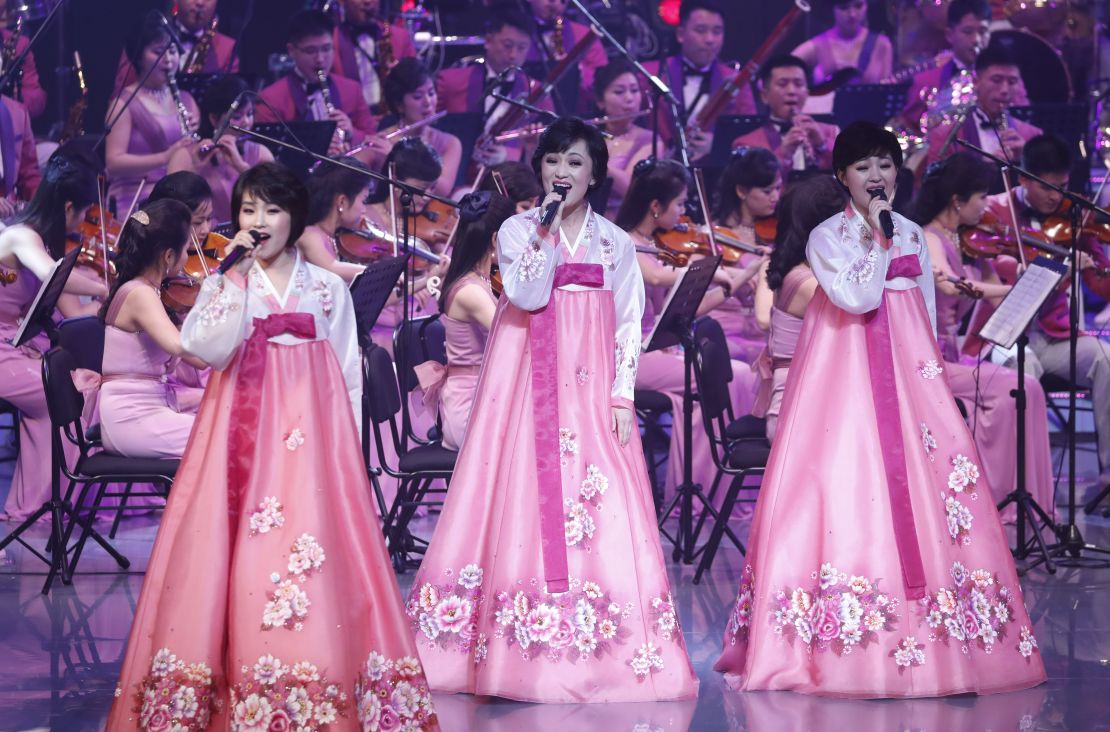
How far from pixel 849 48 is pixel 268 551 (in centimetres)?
676

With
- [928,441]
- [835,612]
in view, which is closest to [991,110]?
[928,441]

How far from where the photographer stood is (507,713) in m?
3.50

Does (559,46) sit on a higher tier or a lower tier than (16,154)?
higher

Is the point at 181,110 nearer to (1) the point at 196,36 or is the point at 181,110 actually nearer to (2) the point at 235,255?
(1) the point at 196,36

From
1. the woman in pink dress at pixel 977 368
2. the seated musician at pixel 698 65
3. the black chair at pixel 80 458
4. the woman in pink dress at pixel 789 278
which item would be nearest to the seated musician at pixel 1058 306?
the woman in pink dress at pixel 977 368

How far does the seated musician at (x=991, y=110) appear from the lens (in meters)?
8.02

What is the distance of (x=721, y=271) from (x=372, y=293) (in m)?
2.18

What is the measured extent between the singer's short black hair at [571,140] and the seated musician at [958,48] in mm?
5145

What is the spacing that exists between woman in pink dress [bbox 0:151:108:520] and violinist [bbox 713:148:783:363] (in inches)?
114

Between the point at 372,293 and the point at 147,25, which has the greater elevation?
the point at 147,25

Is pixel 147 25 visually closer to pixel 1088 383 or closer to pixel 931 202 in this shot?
pixel 931 202

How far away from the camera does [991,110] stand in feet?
26.9

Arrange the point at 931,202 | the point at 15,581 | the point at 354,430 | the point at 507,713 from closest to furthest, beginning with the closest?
1. the point at 354,430
2. the point at 507,713
3. the point at 15,581
4. the point at 931,202

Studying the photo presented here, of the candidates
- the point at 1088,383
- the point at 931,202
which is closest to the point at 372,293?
the point at 931,202
